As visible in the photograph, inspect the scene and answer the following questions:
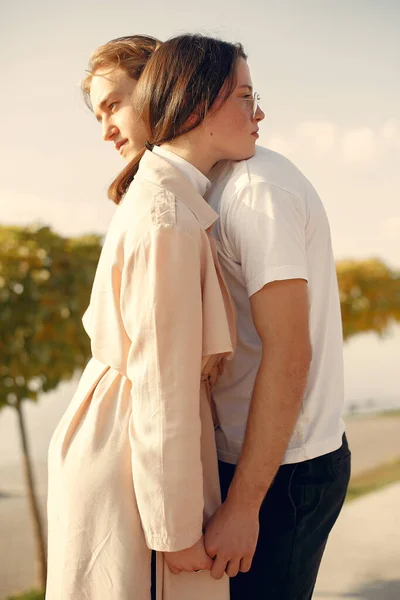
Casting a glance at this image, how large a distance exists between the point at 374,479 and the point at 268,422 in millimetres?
5151

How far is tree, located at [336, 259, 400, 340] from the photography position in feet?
17.7

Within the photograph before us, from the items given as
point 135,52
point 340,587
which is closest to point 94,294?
point 135,52

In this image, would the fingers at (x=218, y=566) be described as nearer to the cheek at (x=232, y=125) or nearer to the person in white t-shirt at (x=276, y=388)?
the person in white t-shirt at (x=276, y=388)

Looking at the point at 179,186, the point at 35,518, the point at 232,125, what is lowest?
the point at 35,518

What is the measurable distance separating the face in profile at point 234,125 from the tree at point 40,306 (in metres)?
2.12

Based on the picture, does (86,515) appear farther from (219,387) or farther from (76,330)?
(76,330)

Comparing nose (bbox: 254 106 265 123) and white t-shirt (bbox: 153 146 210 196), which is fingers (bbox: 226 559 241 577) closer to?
white t-shirt (bbox: 153 146 210 196)

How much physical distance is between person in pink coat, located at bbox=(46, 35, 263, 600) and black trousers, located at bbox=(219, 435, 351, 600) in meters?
0.11

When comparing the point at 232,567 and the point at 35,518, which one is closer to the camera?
the point at 232,567

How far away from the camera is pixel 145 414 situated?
1143 millimetres

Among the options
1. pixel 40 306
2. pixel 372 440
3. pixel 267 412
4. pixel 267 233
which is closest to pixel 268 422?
pixel 267 412

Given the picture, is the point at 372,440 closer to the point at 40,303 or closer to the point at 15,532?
the point at 15,532

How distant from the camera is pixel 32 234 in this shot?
332 cm

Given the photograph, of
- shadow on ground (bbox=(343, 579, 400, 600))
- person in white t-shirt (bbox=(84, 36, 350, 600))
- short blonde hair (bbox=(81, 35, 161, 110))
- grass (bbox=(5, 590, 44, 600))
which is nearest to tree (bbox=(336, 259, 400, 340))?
shadow on ground (bbox=(343, 579, 400, 600))
